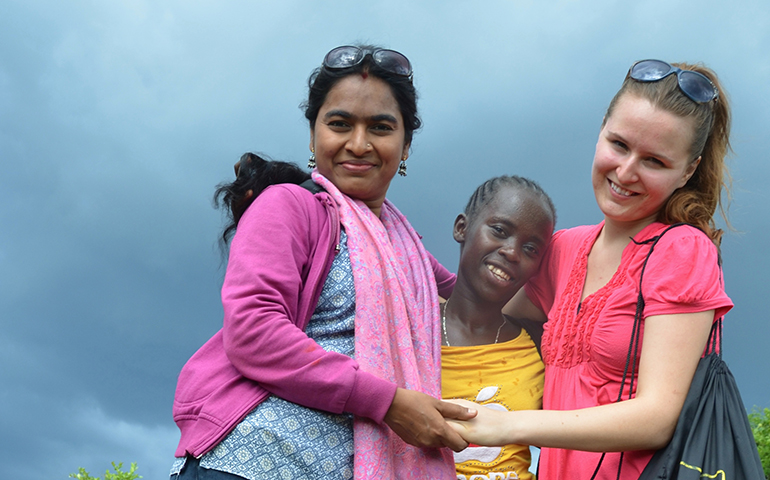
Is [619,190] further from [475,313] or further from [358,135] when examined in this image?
[358,135]

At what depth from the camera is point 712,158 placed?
2.98 meters

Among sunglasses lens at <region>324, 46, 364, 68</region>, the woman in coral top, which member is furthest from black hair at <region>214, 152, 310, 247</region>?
the woman in coral top

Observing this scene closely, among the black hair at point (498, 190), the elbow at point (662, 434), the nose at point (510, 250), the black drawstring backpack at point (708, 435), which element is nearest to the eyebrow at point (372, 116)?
the black hair at point (498, 190)

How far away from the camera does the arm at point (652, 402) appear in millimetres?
2615

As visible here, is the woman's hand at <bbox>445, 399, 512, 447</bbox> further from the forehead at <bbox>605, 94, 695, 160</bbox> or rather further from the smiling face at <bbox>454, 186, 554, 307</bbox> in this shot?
the forehead at <bbox>605, 94, 695, 160</bbox>

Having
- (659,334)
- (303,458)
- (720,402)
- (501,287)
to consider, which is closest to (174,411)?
(303,458)

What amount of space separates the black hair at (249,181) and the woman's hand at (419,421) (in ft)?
3.41

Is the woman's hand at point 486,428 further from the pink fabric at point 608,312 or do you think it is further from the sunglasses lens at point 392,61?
the sunglasses lens at point 392,61

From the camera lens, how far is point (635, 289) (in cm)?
279

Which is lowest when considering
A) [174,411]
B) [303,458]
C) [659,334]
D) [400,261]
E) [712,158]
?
[303,458]

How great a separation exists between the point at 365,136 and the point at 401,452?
4.29 ft

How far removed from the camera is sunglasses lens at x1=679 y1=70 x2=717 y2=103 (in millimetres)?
2881

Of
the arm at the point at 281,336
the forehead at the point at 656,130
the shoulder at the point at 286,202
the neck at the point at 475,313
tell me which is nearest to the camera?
the arm at the point at 281,336

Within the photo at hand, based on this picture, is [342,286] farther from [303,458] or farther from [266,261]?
[303,458]
